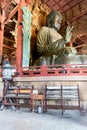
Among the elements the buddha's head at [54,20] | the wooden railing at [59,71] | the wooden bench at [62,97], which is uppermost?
the buddha's head at [54,20]

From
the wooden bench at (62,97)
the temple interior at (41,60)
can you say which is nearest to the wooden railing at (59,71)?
the temple interior at (41,60)

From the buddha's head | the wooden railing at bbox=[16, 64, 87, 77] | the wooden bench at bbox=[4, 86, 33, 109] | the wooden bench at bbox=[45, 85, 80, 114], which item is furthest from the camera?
the buddha's head

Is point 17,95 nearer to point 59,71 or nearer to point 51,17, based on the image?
point 59,71

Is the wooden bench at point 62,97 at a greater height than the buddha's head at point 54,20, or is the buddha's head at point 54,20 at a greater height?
the buddha's head at point 54,20

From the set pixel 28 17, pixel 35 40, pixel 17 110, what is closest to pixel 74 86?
pixel 17 110

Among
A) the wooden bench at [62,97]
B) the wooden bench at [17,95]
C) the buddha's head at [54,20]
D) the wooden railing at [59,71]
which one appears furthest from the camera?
the buddha's head at [54,20]

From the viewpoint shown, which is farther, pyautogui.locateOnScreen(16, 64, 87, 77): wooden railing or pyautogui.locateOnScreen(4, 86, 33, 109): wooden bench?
pyautogui.locateOnScreen(16, 64, 87, 77): wooden railing

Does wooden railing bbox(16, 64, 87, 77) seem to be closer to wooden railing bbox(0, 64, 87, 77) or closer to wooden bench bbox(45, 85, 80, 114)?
wooden railing bbox(0, 64, 87, 77)

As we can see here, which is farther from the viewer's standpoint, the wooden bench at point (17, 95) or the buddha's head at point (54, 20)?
the buddha's head at point (54, 20)

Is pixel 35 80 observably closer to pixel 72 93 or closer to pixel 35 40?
pixel 72 93

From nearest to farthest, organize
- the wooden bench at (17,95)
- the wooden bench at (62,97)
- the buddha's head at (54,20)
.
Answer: the wooden bench at (62,97) < the wooden bench at (17,95) < the buddha's head at (54,20)

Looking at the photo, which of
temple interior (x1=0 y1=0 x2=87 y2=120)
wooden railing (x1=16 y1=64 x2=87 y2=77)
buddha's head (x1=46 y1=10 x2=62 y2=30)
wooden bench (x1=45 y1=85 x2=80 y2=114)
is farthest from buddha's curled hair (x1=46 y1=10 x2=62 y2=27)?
wooden bench (x1=45 y1=85 x2=80 y2=114)

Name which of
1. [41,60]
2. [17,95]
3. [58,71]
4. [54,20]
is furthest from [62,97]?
[54,20]

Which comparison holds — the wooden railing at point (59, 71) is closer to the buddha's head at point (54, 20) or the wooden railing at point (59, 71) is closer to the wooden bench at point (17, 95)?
the wooden bench at point (17, 95)
